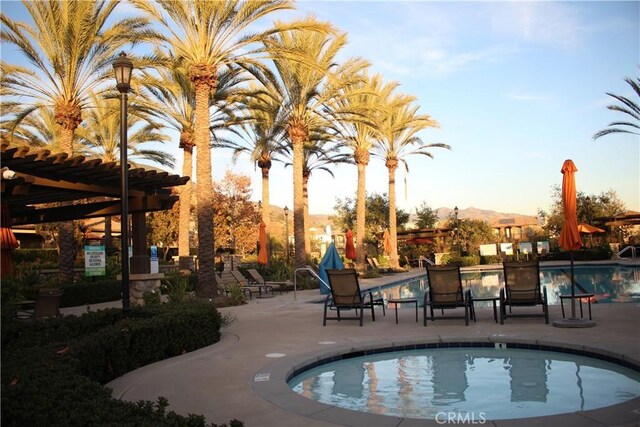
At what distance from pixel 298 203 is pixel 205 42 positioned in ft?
29.3

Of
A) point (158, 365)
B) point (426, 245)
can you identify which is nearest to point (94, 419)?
point (158, 365)

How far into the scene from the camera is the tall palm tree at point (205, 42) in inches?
591

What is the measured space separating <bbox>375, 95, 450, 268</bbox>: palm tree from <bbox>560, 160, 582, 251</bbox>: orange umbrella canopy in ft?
62.9

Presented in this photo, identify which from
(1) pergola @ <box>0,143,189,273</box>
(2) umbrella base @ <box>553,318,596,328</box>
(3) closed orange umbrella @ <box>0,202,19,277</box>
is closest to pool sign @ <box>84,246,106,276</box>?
(1) pergola @ <box>0,143,189,273</box>

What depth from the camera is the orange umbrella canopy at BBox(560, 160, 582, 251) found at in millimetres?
9305

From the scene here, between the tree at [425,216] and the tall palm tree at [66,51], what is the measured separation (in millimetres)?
33483

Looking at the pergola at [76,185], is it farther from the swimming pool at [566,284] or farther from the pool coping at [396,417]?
the swimming pool at [566,284]

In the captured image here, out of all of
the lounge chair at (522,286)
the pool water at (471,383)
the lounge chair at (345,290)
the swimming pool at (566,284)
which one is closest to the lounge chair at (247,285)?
the swimming pool at (566,284)

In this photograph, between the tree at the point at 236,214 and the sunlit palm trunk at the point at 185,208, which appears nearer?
the sunlit palm trunk at the point at 185,208

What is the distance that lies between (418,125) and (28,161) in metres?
24.9

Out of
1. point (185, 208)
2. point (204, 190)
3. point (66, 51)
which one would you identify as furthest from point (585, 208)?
point (66, 51)

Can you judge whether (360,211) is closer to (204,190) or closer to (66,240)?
(204,190)

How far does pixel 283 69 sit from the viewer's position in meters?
21.4

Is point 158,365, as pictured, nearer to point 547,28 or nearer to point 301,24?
point 547,28
